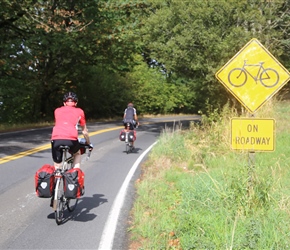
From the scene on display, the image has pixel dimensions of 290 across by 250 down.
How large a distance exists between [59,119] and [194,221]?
2771 millimetres

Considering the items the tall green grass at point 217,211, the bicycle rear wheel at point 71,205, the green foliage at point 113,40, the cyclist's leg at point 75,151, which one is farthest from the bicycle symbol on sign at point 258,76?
the green foliage at point 113,40

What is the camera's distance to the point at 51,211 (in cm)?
716

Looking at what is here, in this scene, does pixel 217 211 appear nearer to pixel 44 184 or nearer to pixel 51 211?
pixel 44 184

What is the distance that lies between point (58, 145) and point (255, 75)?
3.37 m

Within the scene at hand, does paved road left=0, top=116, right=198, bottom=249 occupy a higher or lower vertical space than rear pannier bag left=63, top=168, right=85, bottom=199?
lower

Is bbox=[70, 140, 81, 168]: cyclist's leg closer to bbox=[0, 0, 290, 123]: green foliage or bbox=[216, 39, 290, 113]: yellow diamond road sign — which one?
bbox=[216, 39, 290, 113]: yellow diamond road sign

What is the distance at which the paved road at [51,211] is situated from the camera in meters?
5.72

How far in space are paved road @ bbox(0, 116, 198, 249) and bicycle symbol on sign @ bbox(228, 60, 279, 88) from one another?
9.59ft

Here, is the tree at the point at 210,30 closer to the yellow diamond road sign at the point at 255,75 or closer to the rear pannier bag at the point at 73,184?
the yellow diamond road sign at the point at 255,75

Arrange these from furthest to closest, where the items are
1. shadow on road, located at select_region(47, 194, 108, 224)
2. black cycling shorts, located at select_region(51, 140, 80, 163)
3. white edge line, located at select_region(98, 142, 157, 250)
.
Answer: shadow on road, located at select_region(47, 194, 108, 224), black cycling shorts, located at select_region(51, 140, 80, 163), white edge line, located at select_region(98, 142, 157, 250)

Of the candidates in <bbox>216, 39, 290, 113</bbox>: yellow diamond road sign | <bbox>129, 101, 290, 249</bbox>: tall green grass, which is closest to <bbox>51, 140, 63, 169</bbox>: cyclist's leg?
<bbox>129, 101, 290, 249</bbox>: tall green grass

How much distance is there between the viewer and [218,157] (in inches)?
408

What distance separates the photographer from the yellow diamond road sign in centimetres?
644

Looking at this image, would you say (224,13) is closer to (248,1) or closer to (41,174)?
(248,1)
